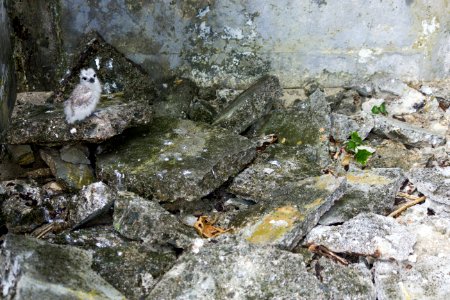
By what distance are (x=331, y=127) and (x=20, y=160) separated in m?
1.97


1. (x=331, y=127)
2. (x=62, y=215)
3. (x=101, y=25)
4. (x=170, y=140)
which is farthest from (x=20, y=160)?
(x=331, y=127)

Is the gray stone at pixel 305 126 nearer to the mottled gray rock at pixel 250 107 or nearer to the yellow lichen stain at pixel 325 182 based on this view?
the mottled gray rock at pixel 250 107

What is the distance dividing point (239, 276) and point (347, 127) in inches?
63.0

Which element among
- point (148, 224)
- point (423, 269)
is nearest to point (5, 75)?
point (148, 224)

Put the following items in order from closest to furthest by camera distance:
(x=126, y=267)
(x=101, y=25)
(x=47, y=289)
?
(x=47, y=289)
(x=126, y=267)
(x=101, y=25)

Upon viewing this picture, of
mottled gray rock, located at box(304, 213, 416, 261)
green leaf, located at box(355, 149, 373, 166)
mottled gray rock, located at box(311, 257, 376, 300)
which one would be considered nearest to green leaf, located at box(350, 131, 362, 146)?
green leaf, located at box(355, 149, 373, 166)

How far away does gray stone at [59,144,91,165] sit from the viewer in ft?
10.9

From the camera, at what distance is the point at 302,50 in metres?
4.15

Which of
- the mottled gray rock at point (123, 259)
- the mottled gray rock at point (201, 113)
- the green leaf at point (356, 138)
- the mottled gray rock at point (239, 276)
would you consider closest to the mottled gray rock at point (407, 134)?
the green leaf at point (356, 138)

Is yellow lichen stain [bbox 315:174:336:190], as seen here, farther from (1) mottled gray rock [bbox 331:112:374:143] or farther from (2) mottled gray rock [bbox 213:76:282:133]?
(2) mottled gray rock [bbox 213:76:282:133]

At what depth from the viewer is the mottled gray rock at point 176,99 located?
13.1ft

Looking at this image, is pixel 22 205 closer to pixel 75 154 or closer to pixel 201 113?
pixel 75 154

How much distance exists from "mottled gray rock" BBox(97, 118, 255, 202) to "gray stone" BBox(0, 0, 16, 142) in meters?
0.66

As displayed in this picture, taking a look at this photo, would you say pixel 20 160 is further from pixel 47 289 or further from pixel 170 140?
pixel 47 289
